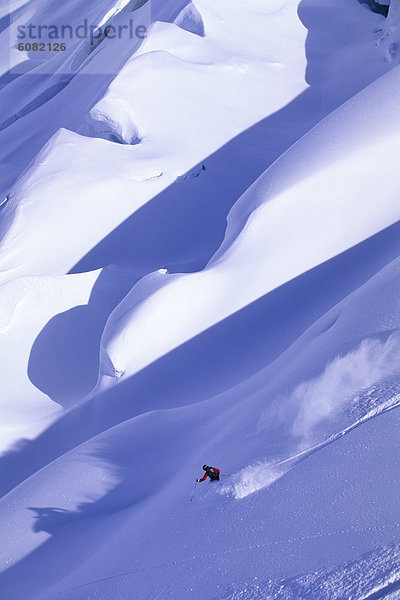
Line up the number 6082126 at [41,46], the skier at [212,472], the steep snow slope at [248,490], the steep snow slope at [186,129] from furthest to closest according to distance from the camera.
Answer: the number 6082126 at [41,46] < the steep snow slope at [186,129] < the skier at [212,472] < the steep snow slope at [248,490]

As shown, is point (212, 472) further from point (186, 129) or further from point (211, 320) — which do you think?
point (186, 129)

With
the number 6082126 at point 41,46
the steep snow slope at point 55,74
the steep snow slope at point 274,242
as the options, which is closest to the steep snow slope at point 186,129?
the steep snow slope at point 55,74

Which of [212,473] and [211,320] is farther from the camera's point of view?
[211,320]

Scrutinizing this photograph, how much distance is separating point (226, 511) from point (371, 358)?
905 millimetres

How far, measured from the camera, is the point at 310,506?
2.36m

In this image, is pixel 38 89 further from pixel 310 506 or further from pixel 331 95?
pixel 310 506

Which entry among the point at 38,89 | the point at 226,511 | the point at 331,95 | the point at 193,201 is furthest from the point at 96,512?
the point at 38,89

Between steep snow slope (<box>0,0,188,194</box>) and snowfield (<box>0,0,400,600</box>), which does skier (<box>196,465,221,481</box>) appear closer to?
snowfield (<box>0,0,400,600</box>)

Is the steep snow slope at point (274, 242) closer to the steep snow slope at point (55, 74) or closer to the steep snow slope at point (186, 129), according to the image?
the steep snow slope at point (186, 129)

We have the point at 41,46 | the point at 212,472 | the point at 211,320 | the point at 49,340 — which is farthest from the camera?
the point at 41,46

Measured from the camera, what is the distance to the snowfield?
7.96ft

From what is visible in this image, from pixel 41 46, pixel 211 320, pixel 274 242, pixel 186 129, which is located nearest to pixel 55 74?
pixel 41 46

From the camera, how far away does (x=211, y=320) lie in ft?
13.9

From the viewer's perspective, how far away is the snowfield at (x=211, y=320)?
2.43 m
